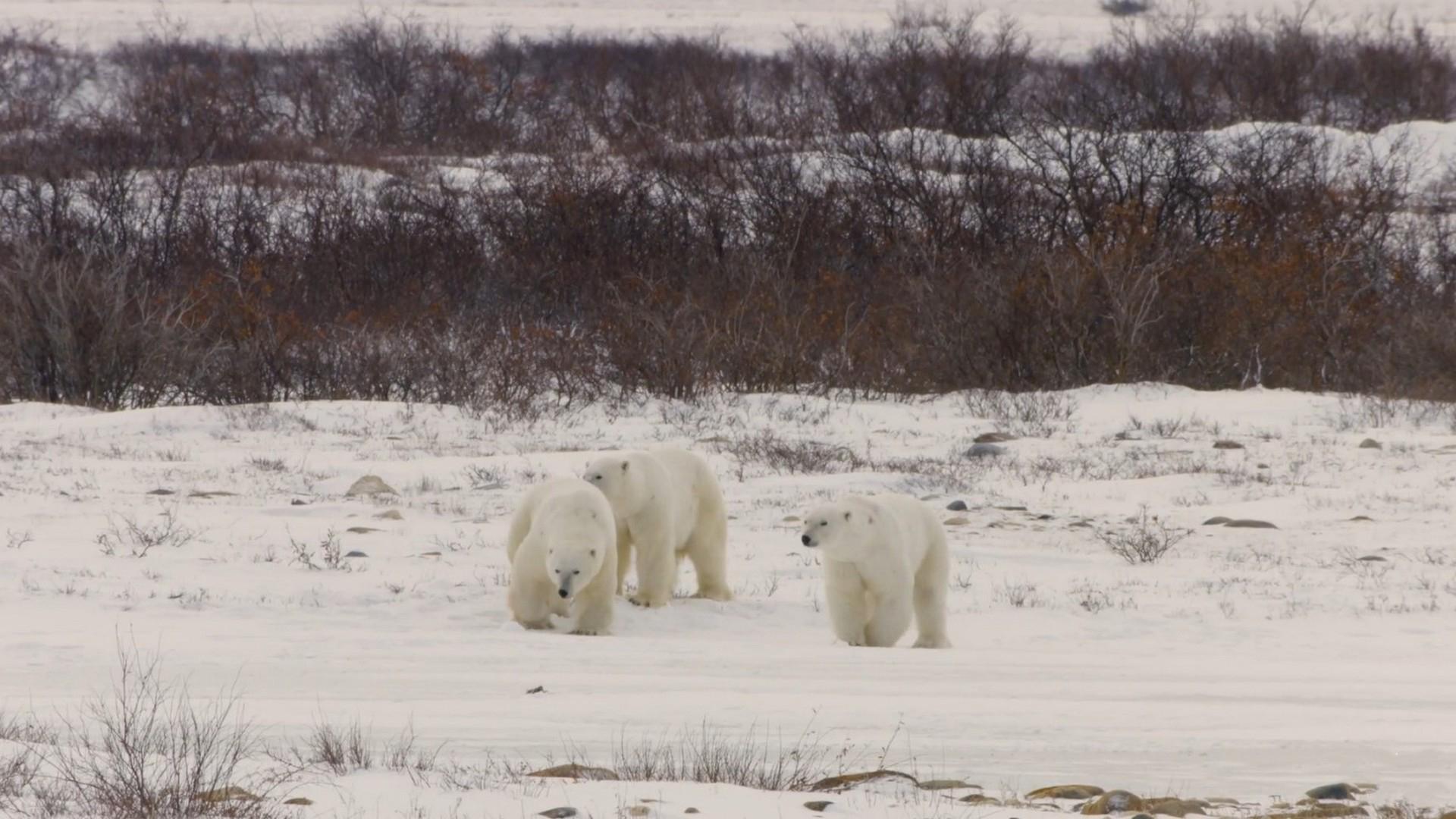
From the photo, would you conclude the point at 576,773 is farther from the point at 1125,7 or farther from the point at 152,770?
the point at 1125,7

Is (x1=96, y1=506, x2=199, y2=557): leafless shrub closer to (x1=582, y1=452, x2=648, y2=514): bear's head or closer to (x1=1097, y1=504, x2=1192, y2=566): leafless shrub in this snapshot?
(x1=582, y1=452, x2=648, y2=514): bear's head

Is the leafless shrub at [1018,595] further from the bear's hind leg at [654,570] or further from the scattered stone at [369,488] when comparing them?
the scattered stone at [369,488]

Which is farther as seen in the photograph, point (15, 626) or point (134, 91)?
point (134, 91)

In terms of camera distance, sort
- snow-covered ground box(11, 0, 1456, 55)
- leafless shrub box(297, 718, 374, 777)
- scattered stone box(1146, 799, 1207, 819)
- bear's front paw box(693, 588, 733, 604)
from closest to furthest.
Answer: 1. scattered stone box(1146, 799, 1207, 819)
2. leafless shrub box(297, 718, 374, 777)
3. bear's front paw box(693, 588, 733, 604)
4. snow-covered ground box(11, 0, 1456, 55)

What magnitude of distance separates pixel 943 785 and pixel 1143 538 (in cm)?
527

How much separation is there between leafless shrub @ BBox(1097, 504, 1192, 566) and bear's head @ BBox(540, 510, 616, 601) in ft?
11.9

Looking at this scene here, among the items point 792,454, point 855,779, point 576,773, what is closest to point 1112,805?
point 855,779

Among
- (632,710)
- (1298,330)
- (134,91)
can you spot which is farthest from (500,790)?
(134,91)

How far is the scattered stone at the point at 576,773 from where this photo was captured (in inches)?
142

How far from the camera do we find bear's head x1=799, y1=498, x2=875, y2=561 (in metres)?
5.85

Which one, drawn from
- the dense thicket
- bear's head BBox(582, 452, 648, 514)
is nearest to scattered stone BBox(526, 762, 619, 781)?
bear's head BBox(582, 452, 648, 514)

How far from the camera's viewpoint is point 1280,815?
334cm

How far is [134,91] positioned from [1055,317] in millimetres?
27740

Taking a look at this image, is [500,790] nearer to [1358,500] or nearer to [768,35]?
[1358,500]
